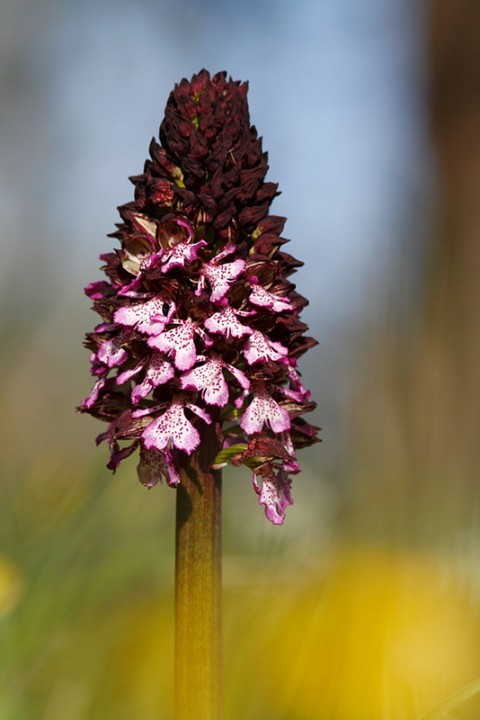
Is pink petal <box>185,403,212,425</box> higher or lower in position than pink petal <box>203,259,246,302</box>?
lower

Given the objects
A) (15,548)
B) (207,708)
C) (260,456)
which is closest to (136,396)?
(260,456)

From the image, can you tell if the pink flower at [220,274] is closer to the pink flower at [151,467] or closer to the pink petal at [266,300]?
the pink petal at [266,300]

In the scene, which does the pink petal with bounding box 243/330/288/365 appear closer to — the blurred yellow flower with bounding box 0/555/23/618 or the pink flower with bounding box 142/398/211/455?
the pink flower with bounding box 142/398/211/455

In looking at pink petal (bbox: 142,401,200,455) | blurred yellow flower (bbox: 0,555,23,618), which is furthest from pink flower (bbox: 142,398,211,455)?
blurred yellow flower (bbox: 0,555,23,618)

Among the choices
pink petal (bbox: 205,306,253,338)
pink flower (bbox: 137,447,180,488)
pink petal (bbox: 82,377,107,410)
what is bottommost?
pink flower (bbox: 137,447,180,488)

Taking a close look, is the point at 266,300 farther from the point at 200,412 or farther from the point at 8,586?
the point at 8,586

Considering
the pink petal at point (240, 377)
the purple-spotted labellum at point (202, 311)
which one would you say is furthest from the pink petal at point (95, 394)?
the pink petal at point (240, 377)
